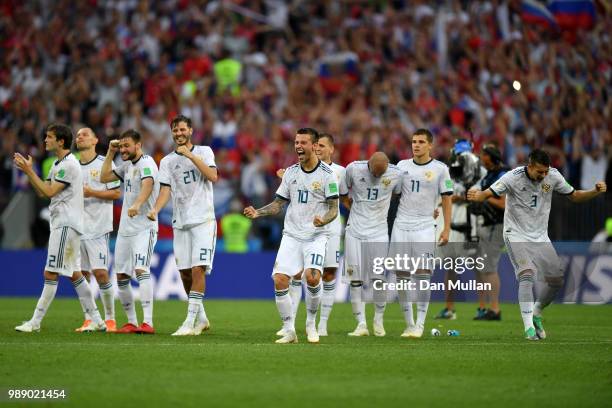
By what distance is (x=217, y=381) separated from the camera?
10688mm

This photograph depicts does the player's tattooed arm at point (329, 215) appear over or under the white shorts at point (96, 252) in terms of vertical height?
over

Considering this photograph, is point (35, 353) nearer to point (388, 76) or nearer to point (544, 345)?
point (544, 345)

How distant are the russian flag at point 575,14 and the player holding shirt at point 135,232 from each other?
14.8m

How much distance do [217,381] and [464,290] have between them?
1148cm

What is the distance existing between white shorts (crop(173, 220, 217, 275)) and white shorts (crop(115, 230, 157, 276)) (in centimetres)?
45

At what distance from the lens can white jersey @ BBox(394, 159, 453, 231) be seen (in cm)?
1590

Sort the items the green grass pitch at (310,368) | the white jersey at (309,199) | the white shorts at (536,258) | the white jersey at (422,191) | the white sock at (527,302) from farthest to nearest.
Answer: the white jersey at (422,191)
the white shorts at (536,258)
the white sock at (527,302)
the white jersey at (309,199)
the green grass pitch at (310,368)

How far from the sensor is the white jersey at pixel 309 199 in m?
14.5

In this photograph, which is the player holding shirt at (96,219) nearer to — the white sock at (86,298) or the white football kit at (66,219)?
the white sock at (86,298)

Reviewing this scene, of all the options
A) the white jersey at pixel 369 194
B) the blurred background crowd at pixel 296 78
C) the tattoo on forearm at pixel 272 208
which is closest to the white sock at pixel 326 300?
the white jersey at pixel 369 194

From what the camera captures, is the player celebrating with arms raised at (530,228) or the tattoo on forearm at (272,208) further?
the player celebrating with arms raised at (530,228)

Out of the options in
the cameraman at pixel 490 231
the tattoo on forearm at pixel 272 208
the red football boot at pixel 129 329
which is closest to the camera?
the tattoo on forearm at pixel 272 208

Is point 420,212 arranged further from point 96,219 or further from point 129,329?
point 96,219

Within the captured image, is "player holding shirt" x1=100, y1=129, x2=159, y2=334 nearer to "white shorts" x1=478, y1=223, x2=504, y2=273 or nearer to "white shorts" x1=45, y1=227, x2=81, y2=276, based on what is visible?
"white shorts" x1=45, y1=227, x2=81, y2=276
